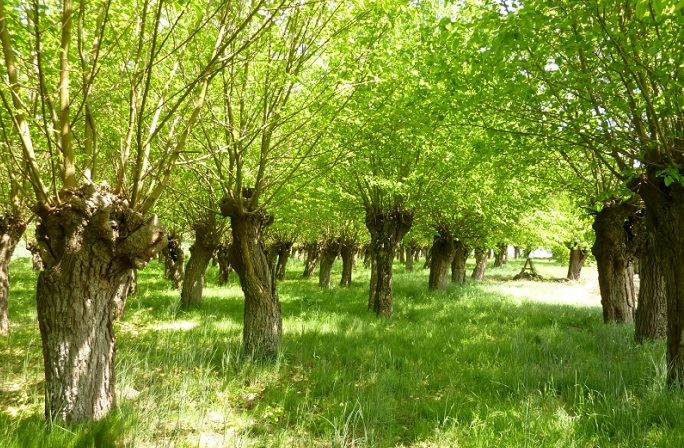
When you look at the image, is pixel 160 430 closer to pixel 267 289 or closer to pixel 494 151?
pixel 267 289

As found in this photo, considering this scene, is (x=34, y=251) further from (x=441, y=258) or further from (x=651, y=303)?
(x=651, y=303)

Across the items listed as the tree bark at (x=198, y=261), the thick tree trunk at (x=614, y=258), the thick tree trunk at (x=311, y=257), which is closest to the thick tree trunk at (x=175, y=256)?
the tree bark at (x=198, y=261)

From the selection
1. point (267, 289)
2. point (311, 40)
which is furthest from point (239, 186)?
point (311, 40)

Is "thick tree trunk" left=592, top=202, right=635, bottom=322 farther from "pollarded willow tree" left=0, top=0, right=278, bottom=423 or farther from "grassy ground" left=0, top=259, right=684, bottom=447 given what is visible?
"pollarded willow tree" left=0, top=0, right=278, bottom=423

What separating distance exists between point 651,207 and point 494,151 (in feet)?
8.81

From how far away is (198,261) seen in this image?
14.7 meters

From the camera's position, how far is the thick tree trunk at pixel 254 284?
838 cm

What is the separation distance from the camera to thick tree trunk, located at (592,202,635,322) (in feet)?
36.9

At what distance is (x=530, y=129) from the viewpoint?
7.31m

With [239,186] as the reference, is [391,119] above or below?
above

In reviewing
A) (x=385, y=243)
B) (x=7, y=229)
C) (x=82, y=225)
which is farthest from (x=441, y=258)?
(x=82, y=225)

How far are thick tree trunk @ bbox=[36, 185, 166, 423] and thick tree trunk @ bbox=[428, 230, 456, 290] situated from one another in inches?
629

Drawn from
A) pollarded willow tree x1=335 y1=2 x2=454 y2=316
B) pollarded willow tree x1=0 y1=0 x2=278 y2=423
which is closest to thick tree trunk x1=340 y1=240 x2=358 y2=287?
pollarded willow tree x1=335 y1=2 x2=454 y2=316

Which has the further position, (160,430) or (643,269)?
(643,269)
